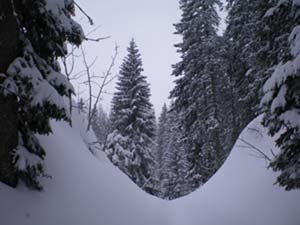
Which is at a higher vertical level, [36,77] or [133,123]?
[133,123]

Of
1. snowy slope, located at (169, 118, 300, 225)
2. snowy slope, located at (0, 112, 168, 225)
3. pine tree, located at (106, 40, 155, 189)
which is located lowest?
snowy slope, located at (0, 112, 168, 225)

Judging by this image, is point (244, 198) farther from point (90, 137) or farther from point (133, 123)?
point (133, 123)

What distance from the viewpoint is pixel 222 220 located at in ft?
22.8

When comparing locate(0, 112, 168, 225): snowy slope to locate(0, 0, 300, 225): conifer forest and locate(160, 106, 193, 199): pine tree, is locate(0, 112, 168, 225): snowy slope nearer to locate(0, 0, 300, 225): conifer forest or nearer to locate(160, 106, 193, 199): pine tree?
locate(0, 0, 300, 225): conifer forest

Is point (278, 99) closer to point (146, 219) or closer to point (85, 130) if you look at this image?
point (146, 219)

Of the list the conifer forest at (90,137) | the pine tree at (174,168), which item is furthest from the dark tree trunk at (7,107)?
the pine tree at (174,168)

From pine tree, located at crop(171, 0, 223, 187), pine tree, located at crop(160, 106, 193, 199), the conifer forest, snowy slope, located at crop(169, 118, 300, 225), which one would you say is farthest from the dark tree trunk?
pine tree, located at crop(160, 106, 193, 199)

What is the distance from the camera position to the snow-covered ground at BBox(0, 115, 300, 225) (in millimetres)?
3373

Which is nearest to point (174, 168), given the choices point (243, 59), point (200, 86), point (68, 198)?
point (200, 86)

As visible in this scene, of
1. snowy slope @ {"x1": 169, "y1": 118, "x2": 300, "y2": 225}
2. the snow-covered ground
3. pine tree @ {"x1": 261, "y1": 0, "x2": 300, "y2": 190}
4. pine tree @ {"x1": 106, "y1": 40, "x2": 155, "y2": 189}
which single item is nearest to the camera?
the snow-covered ground

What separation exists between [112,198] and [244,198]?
408cm

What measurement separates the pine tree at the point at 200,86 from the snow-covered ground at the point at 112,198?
7129mm

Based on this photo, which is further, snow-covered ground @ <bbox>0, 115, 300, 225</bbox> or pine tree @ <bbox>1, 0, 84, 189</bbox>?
snow-covered ground @ <bbox>0, 115, 300, 225</bbox>

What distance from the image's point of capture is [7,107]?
3213mm
